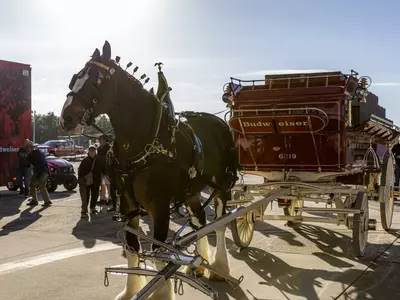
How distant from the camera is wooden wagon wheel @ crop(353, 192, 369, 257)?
6.47 meters

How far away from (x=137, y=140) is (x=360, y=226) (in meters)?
3.78

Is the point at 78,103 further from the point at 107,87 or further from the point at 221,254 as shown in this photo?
the point at 221,254

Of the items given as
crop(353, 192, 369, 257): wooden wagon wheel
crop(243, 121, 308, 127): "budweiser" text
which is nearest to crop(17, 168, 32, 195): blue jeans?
crop(243, 121, 308, 127): "budweiser" text

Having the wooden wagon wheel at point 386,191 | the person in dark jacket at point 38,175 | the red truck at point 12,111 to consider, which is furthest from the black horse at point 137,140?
the red truck at point 12,111

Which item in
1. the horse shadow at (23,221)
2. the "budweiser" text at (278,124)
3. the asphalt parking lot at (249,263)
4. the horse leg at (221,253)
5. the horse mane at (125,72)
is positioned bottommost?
the horse shadow at (23,221)

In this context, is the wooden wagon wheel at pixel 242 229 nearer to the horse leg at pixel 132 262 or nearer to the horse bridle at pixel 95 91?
the horse leg at pixel 132 262

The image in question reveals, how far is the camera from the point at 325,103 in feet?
22.6

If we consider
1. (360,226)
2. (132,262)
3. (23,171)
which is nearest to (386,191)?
(360,226)

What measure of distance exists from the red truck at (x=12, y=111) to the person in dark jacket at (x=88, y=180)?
495cm

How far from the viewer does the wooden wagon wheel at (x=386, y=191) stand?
8.02 meters

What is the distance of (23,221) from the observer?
10375 mm

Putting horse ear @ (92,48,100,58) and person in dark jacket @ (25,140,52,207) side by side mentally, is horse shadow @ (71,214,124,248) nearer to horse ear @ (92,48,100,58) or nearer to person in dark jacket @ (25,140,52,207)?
person in dark jacket @ (25,140,52,207)

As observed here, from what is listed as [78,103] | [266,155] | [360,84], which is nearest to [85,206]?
[266,155]

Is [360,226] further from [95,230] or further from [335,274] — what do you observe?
[95,230]
